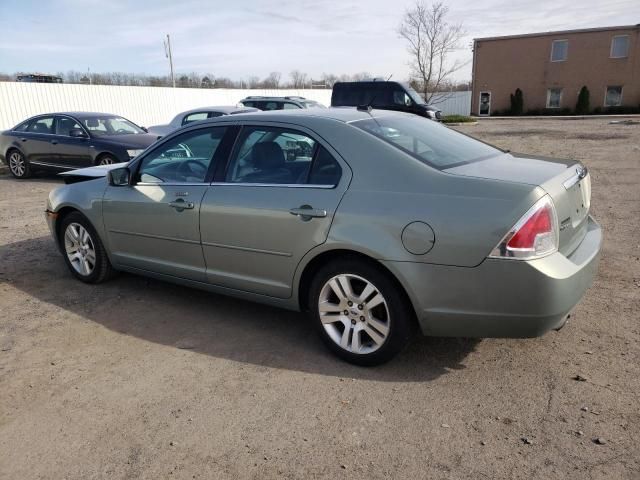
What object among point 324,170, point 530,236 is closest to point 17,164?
point 324,170

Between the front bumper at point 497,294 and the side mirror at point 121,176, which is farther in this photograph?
the side mirror at point 121,176

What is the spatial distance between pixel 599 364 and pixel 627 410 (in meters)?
0.53

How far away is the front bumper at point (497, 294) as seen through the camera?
290 cm

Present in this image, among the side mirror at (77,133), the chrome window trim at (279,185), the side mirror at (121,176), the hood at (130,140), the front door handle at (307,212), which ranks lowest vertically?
the hood at (130,140)

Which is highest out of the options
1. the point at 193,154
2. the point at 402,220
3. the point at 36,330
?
the point at 193,154

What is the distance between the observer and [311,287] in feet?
11.9

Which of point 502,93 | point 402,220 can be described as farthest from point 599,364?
point 502,93

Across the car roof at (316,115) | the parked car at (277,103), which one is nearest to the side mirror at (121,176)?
the car roof at (316,115)

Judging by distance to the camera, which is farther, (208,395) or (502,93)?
(502,93)

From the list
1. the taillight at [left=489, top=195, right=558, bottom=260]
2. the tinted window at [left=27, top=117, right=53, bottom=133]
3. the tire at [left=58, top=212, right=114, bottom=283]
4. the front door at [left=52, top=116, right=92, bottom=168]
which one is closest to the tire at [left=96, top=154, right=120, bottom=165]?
the front door at [left=52, top=116, right=92, bottom=168]

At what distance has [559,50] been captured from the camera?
→ 137 ft

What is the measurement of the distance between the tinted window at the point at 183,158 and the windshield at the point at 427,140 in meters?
1.25

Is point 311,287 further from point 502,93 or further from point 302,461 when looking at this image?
point 502,93

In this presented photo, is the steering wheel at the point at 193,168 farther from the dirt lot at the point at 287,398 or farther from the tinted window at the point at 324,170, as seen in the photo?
the dirt lot at the point at 287,398
